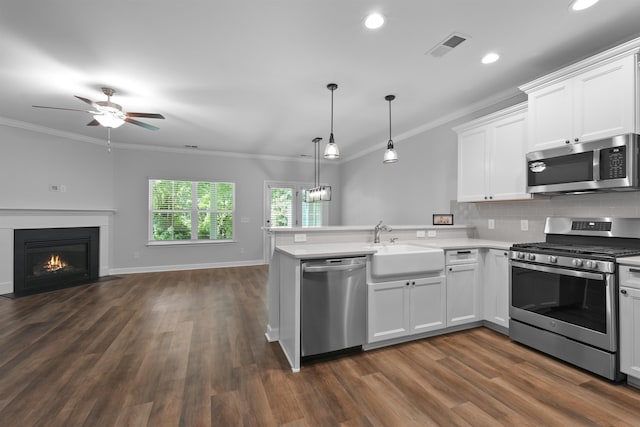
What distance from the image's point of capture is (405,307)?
8.82ft

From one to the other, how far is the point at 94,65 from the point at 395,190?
4.64 meters

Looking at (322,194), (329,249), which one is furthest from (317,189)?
(329,249)

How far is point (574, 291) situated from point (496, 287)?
2.30 feet

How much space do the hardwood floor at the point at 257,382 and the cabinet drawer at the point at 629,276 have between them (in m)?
0.72

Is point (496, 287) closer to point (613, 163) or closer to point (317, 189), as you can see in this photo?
point (613, 163)

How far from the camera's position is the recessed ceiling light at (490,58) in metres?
2.67

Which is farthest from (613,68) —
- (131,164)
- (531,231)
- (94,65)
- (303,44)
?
(131,164)

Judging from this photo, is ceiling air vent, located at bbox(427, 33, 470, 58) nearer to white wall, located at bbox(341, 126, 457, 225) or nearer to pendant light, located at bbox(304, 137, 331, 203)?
white wall, located at bbox(341, 126, 457, 225)

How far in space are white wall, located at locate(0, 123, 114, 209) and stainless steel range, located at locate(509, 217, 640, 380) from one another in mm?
6830

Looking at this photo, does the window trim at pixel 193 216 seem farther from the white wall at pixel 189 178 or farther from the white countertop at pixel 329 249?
the white countertop at pixel 329 249

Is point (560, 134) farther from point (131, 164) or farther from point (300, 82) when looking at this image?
point (131, 164)

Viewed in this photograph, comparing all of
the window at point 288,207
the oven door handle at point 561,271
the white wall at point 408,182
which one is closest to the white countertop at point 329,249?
the oven door handle at point 561,271

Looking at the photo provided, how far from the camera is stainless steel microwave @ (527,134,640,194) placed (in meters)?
2.16

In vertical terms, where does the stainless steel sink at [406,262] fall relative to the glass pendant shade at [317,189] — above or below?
below
